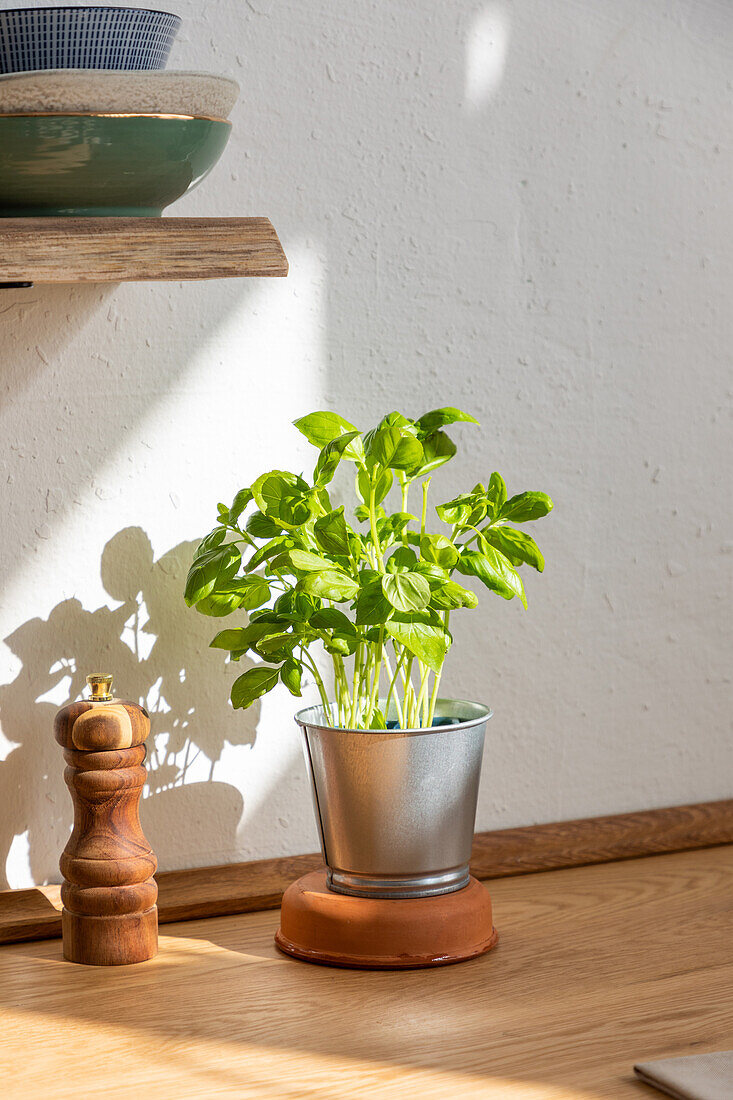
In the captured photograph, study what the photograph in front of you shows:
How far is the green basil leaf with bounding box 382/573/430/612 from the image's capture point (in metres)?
0.97

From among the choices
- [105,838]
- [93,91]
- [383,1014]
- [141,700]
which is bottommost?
[383,1014]

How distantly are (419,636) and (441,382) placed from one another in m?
0.36

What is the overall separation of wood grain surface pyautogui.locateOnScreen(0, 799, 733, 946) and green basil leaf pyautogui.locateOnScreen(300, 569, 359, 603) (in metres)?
0.37

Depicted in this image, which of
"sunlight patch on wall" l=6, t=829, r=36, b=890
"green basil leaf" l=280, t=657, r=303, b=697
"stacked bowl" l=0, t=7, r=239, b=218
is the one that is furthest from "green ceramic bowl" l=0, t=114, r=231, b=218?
"sunlight patch on wall" l=6, t=829, r=36, b=890

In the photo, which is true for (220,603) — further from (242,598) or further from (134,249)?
(134,249)

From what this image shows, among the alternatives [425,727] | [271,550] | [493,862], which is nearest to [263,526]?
[271,550]

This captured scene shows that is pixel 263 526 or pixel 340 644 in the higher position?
pixel 263 526

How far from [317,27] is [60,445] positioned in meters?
0.46

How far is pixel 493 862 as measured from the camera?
1.30 metres

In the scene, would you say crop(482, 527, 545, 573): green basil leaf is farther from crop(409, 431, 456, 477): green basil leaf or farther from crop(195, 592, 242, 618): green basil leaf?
crop(195, 592, 242, 618): green basil leaf

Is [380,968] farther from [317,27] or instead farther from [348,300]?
[317,27]

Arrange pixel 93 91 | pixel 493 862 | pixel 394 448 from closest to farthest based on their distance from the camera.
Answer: pixel 93 91 < pixel 394 448 < pixel 493 862

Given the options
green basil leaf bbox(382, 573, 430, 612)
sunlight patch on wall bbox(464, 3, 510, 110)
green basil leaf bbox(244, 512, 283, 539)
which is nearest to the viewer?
green basil leaf bbox(382, 573, 430, 612)

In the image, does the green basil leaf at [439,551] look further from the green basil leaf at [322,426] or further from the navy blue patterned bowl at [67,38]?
the navy blue patterned bowl at [67,38]
